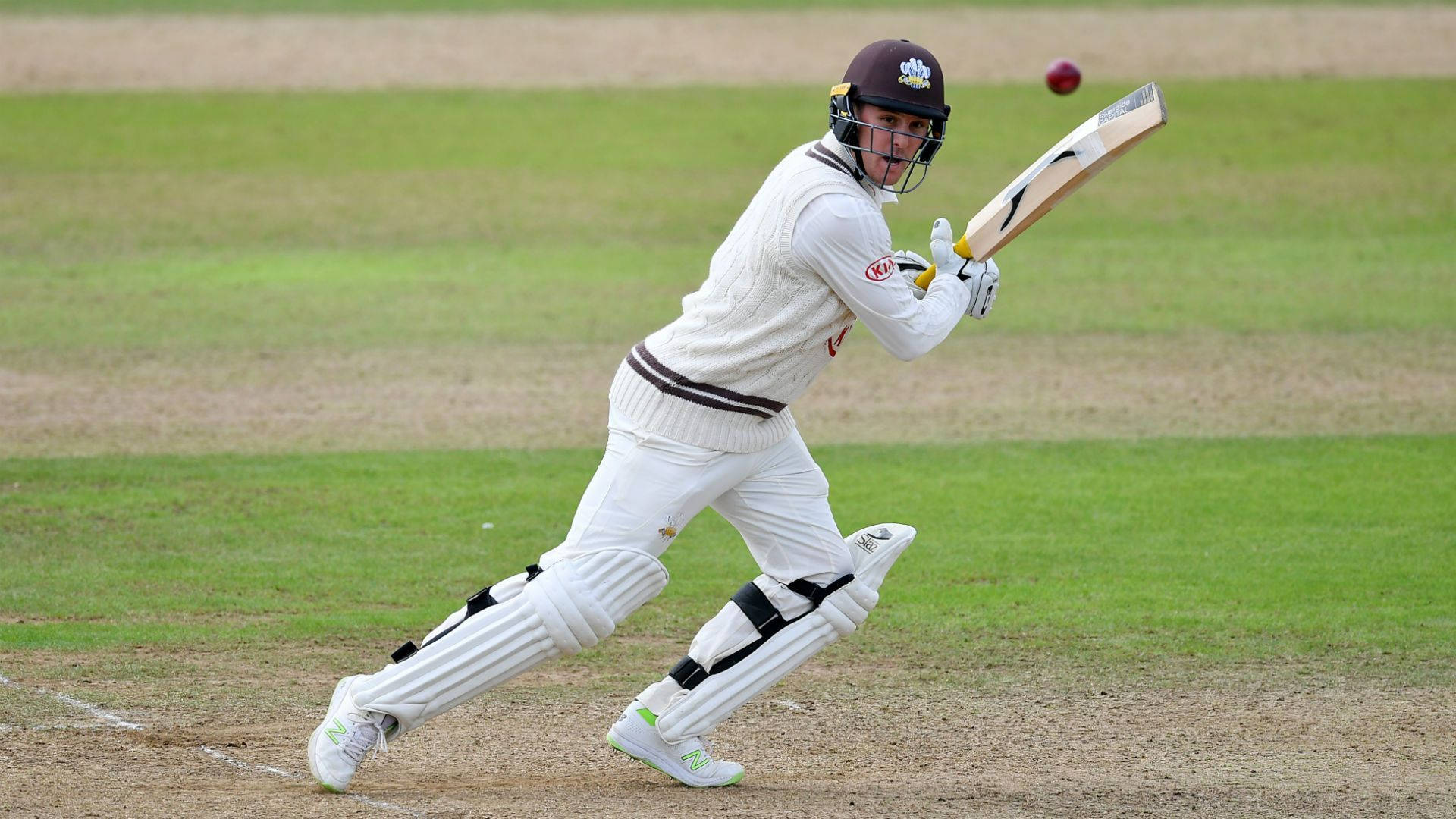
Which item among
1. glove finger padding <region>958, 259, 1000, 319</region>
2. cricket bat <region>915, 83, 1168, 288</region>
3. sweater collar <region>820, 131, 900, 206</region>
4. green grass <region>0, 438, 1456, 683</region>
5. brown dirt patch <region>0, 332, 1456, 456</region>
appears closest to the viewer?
sweater collar <region>820, 131, 900, 206</region>

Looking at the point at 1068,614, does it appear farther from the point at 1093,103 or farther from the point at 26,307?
the point at 1093,103

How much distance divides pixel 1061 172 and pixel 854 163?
0.82 m

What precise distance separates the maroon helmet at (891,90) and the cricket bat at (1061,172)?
1.44ft

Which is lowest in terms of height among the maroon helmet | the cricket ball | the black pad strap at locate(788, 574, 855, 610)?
the black pad strap at locate(788, 574, 855, 610)

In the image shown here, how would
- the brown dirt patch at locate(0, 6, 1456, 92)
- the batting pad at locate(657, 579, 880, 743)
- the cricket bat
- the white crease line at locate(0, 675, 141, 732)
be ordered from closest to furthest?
the batting pad at locate(657, 579, 880, 743), the cricket bat, the white crease line at locate(0, 675, 141, 732), the brown dirt patch at locate(0, 6, 1456, 92)

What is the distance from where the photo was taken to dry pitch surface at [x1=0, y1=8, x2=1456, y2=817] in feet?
17.3

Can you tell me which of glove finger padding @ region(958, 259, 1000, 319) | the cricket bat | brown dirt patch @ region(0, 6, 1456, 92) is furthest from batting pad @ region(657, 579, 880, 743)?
brown dirt patch @ region(0, 6, 1456, 92)

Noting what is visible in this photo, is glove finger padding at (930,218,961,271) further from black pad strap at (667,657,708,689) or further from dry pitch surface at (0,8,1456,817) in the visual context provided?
dry pitch surface at (0,8,1456,817)

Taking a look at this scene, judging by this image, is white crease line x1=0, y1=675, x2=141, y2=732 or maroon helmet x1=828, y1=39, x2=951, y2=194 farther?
white crease line x1=0, y1=675, x2=141, y2=732

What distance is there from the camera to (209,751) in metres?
5.63

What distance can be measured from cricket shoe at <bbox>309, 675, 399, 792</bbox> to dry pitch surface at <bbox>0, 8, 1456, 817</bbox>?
82 mm

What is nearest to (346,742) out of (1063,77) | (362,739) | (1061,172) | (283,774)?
(362,739)

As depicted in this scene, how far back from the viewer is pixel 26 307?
45.5ft

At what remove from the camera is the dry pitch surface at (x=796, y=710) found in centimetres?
526
